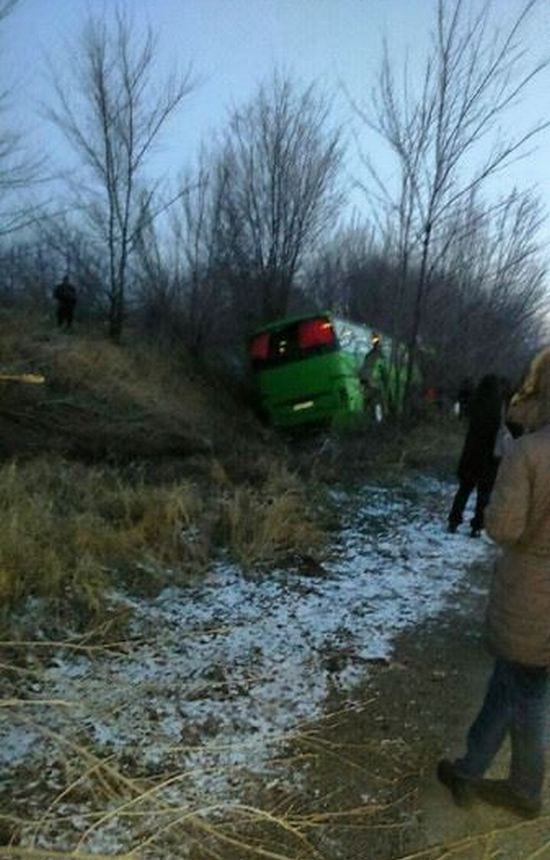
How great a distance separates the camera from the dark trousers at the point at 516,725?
302 cm

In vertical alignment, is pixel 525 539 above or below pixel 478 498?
above

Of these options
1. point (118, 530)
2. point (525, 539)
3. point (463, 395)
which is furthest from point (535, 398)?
point (463, 395)

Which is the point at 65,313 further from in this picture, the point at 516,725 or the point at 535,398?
the point at 516,725

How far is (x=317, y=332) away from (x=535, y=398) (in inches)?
456

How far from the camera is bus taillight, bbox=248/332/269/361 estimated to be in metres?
15.5

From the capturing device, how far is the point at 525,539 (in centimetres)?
289

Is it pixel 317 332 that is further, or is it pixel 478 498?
pixel 317 332

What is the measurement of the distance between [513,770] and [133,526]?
4.02 m

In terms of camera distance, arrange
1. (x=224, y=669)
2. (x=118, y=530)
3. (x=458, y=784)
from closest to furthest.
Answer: (x=458, y=784) < (x=224, y=669) < (x=118, y=530)

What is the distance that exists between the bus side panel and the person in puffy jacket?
36.8ft

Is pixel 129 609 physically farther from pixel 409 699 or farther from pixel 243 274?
pixel 243 274

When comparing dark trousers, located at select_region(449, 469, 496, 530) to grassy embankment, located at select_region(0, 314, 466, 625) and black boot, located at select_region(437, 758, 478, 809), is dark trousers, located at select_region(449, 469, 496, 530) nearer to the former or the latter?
grassy embankment, located at select_region(0, 314, 466, 625)

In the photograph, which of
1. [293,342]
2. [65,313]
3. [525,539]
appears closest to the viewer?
[525,539]

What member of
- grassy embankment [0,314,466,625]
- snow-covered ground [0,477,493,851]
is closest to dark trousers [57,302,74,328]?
Answer: grassy embankment [0,314,466,625]
